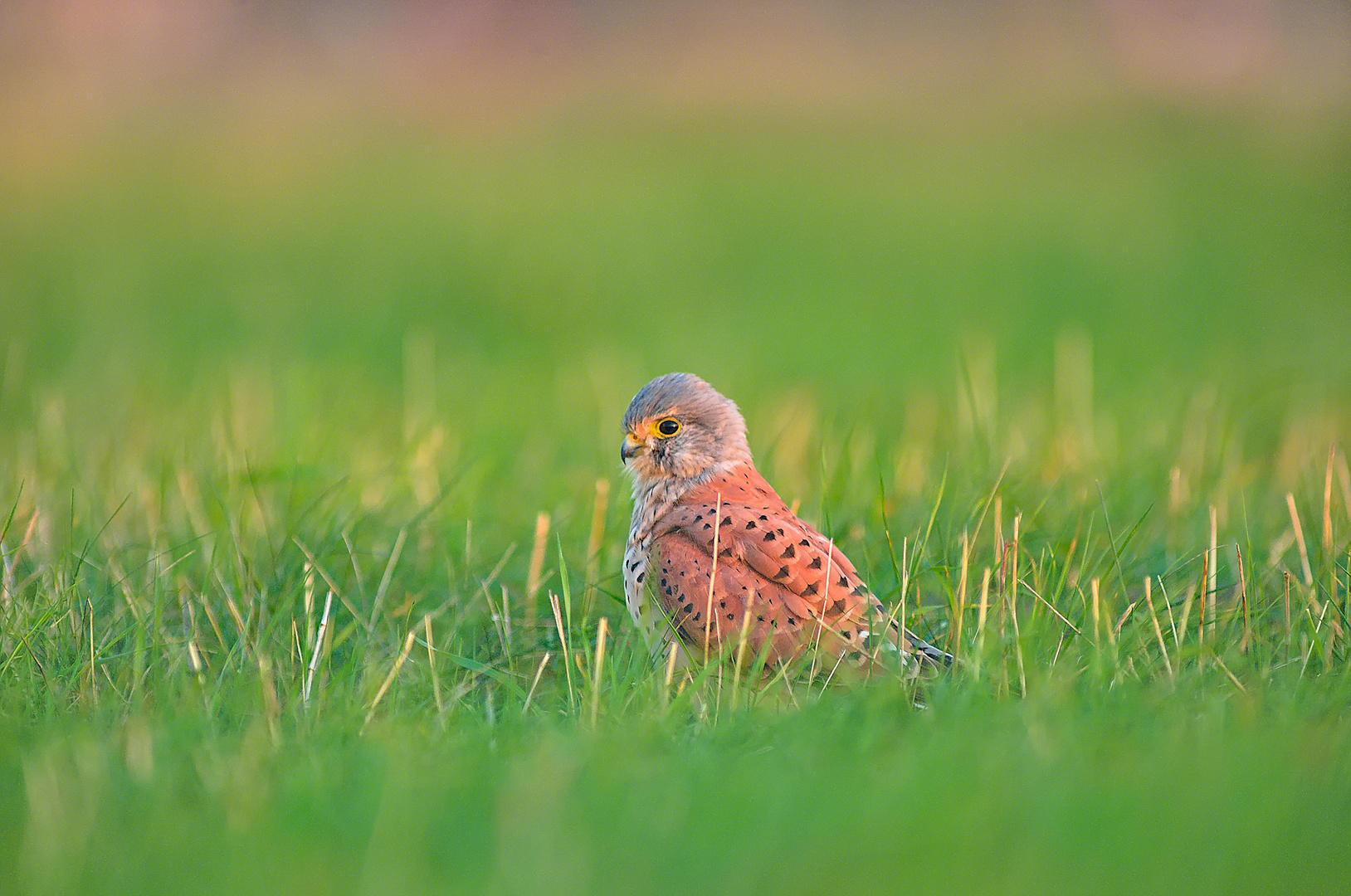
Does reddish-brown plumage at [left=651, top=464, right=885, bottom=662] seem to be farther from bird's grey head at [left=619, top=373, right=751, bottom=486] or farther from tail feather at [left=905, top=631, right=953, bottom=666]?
bird's grey head at [left=619, top=373, right=751, bottom=486]

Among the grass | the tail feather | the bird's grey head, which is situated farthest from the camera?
the bird's grey head

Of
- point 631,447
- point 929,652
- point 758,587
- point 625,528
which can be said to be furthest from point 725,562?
point 625,528

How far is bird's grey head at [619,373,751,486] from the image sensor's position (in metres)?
5.07

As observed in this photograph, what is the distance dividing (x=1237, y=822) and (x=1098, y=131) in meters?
14.4

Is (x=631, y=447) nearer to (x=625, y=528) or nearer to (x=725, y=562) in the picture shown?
(x=625, y=528)

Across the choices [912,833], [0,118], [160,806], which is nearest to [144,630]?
[160,806]

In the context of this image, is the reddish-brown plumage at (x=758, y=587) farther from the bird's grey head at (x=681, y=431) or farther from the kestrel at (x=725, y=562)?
the bird's grey head at (x=681, y=431)

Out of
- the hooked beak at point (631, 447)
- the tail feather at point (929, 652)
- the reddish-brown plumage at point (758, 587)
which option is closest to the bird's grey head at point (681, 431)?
the hooked beak at point (631, 447)

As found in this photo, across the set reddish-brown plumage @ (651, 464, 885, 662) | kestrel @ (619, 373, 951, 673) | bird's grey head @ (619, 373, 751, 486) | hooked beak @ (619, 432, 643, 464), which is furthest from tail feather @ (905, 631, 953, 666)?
hooked beak @ (619, 432, 643, 464)

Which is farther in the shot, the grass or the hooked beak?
the hooked beak

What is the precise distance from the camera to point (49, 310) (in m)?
11.7

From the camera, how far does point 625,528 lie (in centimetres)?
563

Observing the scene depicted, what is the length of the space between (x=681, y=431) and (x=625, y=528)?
0.72 m

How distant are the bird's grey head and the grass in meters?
0.47
